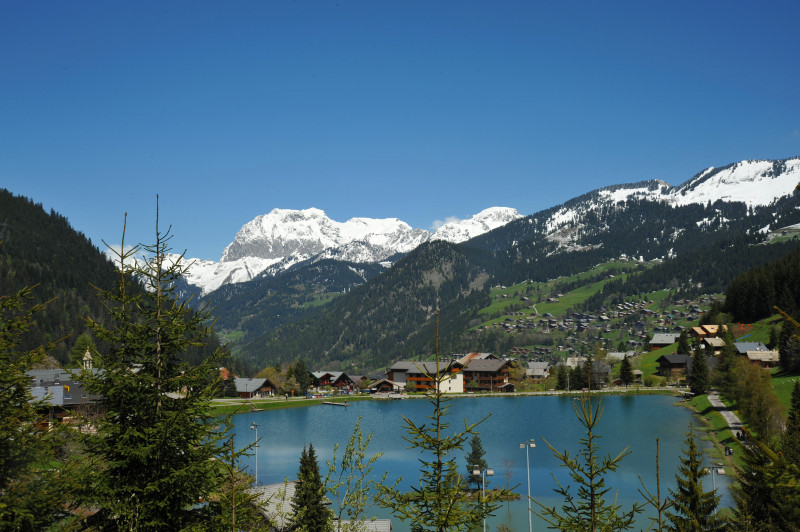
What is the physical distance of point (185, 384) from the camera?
13.4 m

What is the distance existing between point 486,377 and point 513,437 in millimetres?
71677

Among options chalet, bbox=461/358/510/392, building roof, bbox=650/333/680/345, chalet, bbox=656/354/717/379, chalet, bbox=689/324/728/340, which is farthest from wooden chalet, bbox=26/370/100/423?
building roof, bbox=650/333/680/345

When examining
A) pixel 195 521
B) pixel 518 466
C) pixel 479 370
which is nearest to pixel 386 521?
pixel 518 466

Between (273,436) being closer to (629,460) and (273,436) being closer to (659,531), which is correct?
(629,460)

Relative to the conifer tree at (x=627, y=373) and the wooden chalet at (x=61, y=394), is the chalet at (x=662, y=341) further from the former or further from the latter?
the wooden chalet at (x=61, y=394)

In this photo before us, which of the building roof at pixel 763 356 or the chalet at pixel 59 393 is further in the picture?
the building roof at pixel 763 356

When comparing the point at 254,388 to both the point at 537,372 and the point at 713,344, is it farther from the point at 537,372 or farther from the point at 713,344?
the point at 713,344

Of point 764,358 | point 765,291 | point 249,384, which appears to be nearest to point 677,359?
point 765,291

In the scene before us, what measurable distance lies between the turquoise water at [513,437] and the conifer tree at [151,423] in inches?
1117

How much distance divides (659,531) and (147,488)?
12035mm

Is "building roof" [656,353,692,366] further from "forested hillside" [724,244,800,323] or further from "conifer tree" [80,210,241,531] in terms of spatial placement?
"conifer tree" [80,210,241,531]

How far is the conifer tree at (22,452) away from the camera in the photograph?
480 inches

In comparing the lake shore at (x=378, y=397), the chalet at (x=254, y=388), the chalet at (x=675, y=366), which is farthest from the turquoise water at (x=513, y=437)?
the chalet at (x=675, y=366)

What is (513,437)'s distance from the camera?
248 feet
